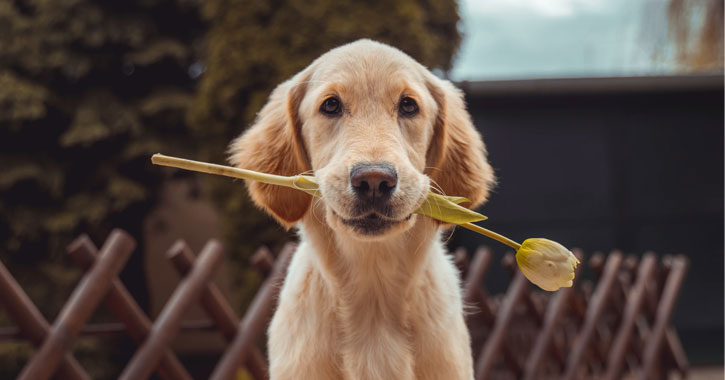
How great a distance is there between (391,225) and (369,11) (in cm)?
511

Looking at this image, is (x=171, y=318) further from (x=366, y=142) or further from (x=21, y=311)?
(x=366, y=142)

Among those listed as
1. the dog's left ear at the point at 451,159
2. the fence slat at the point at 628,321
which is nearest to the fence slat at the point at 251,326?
the dog's left ear at the point at 451,159

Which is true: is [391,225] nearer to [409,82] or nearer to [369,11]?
[409,82]

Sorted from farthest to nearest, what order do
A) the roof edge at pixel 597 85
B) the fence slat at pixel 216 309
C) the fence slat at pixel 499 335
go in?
the roof edge at pixel 597 85
the fence slat at pixel 499 335
the fence slat at pixel 216 309

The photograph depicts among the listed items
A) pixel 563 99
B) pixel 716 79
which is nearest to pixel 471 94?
pixel 563 99

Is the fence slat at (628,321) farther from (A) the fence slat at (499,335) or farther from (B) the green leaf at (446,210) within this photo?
(B) the green leaf at (446,210)

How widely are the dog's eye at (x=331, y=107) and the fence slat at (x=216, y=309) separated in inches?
64.3

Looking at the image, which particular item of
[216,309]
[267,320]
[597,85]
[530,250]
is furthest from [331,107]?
[597,85]

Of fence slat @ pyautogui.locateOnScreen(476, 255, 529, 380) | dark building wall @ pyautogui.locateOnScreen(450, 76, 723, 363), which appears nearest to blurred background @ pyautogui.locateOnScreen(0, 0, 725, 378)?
dark building wall @ pyautogui.locateOnScreen(450, 76, 723, 363)

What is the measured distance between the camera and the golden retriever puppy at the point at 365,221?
208 cm

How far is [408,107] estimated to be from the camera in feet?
7.41

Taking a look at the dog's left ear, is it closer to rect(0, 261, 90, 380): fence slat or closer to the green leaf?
the green leaf

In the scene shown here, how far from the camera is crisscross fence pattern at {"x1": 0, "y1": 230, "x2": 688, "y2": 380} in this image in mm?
2984

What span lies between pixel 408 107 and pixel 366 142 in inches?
12.7
